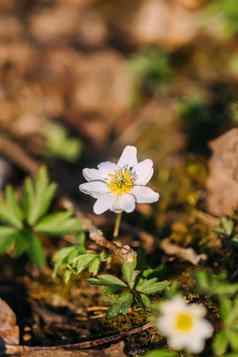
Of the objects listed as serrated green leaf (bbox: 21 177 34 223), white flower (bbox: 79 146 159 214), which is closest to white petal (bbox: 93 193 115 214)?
white flower (bbox: 79 146 159 214)

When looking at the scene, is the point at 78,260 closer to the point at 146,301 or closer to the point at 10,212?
the point at 146,301

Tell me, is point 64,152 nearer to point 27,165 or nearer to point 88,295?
point 27,165

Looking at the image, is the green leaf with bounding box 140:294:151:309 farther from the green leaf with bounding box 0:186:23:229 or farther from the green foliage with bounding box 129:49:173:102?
the green foliage with bounding box 129:49:173:102

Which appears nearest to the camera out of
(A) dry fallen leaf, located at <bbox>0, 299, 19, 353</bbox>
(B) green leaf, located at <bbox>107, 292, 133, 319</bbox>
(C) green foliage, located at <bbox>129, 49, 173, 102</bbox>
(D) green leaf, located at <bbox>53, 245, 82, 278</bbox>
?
(B) green leaf, located at <bbox>107, 292, 133, 319</bbox>

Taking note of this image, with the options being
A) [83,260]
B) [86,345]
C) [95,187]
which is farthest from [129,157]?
[86,345]

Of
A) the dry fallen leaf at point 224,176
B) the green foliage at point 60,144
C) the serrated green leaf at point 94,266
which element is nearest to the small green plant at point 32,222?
the serrated green leaf at point 94,266

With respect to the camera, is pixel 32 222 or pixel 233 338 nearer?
pixel 233 338

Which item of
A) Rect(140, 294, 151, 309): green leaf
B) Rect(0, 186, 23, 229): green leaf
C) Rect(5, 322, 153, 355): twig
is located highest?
Rect(0, 186, 23, 229): green leaf
